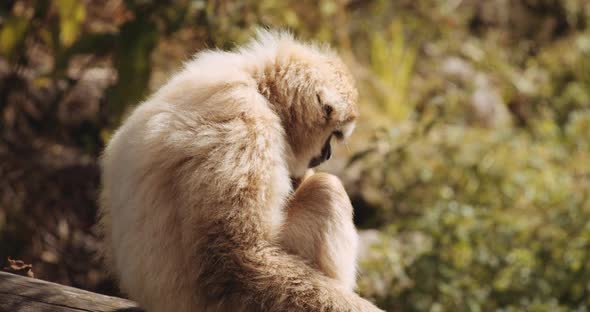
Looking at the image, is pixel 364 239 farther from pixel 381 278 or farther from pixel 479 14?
pixel 479 14

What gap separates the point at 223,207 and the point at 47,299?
903 millimetres

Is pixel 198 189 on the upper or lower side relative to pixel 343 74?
lower

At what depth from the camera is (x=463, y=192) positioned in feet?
21.5

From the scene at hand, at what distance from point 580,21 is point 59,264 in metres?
8.64

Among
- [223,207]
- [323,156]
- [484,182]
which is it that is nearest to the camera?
[223,207]

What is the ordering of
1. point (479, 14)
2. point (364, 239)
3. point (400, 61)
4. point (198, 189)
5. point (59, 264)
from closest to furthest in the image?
point (198, 189)
point (59, 264)
point (364, 239)
point (400, 61)
point (479, 14)

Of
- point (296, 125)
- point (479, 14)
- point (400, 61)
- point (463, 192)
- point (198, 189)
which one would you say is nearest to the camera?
point (198, 189)

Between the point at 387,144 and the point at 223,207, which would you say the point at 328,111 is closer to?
the point at 223,207

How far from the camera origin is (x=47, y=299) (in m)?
2.80

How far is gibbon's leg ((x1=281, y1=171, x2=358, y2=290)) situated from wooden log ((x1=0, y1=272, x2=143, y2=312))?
0.76 metres

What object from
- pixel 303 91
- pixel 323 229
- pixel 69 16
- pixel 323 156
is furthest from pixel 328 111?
pixel 69 16

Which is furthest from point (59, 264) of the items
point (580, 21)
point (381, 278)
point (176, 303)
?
point (580, 21)

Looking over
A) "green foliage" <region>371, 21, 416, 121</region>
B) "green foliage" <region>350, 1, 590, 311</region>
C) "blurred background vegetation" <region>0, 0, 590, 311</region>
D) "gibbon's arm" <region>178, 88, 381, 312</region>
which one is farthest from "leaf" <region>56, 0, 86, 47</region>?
"green foliage" <region>371, 21, 416, 121</region>

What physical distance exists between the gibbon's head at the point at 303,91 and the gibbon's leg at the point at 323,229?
0.61 feet
